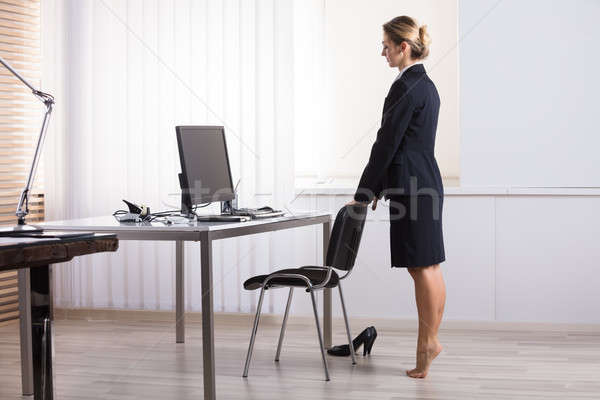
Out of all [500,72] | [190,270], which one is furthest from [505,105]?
[190,270]

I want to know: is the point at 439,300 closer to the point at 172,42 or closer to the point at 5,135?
the point at 172,42

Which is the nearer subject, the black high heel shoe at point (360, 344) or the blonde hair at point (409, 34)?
the blonde hair at point (409, 34)

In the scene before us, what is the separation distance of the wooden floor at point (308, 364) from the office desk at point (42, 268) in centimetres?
87

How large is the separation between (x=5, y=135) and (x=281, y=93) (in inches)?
65.6

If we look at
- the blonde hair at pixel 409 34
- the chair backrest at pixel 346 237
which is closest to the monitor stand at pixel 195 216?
the chair backrest at pixel 346 237

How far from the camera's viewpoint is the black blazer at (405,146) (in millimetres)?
3350

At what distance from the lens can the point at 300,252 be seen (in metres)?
4.73

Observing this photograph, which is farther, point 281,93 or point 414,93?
point 281,93

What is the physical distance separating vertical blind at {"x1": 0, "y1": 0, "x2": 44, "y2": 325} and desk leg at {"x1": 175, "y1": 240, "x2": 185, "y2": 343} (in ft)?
4.07

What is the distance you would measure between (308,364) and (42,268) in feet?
5.40

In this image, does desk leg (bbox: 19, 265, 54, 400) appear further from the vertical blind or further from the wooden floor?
the vertical blind

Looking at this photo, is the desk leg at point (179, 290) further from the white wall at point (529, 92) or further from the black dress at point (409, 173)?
the white wall at point (529, 92)

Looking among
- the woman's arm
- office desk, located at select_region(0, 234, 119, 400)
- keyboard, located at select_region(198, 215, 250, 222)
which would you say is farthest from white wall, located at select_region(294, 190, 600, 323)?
office desk, located at select_region(0, 234, 119, 400)

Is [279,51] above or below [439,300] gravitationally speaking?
above
